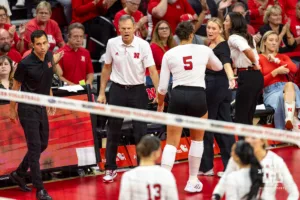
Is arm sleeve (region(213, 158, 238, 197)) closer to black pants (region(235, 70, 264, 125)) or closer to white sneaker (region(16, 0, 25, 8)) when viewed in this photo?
black pants (region(235, 70, 264, 125))

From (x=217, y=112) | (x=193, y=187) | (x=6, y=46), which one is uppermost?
(x=6, y=46)

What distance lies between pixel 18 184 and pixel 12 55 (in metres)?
2.84

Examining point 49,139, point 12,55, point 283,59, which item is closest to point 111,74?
point 49,139

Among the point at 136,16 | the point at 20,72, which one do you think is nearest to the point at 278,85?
the point at 136,16

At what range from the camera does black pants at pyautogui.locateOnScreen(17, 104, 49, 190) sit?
10125mm

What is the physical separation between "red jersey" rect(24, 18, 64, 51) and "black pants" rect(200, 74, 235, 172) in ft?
11.3

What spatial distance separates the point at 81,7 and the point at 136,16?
0.92m

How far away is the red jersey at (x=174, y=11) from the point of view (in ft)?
47.2

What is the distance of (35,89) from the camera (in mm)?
10148

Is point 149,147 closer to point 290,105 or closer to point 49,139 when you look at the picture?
point 49,139

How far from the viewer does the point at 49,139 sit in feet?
36.8

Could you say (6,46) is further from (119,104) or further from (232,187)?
(232,187)

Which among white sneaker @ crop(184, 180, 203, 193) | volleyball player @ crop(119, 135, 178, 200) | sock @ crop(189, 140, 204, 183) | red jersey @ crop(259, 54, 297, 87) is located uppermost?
red jersey @ crop(259, 54, 297, 87)

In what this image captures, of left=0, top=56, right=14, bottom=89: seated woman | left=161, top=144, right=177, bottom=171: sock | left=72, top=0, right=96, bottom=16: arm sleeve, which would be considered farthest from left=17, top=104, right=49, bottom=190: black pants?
left=72, top=0, right=96, bottom=16: arm sleeve
